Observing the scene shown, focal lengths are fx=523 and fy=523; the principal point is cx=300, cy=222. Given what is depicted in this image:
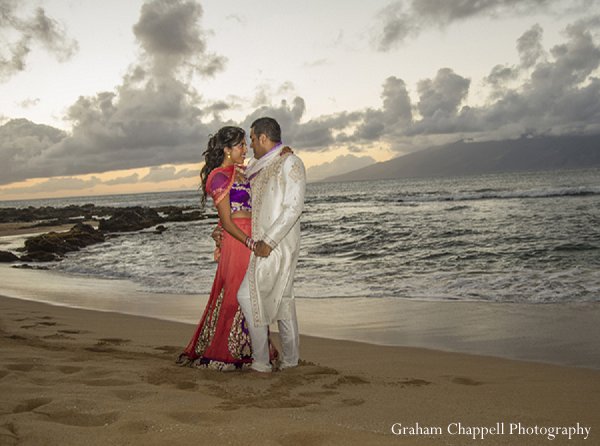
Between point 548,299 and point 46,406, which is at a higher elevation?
point 46,406

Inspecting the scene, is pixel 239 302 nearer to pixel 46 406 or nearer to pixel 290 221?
pixel 290 221

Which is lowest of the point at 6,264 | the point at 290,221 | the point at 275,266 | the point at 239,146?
the point at 6,264

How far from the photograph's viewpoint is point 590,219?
21500 mm

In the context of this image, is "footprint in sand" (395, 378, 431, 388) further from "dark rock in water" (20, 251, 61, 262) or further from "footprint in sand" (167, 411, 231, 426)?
"dark rock in water" (20, 251, 61, 262)

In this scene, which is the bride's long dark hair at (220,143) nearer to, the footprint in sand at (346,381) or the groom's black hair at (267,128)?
the groom's black hair at (267,128)

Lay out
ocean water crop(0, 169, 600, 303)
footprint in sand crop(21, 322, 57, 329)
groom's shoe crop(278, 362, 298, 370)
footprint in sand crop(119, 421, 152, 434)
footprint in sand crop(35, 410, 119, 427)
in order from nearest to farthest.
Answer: footprint in sand crop(119, 421, 152, 434) < footprint in sand crop(35, 410, 119, 427) < groom's shoe crop(278, 362, 298, 370) < footprint in sand crop(21, 322, 57, 329) < ocean water crop(0, 169, 600, 303)

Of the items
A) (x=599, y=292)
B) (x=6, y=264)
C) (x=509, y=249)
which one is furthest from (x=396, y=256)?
(x=6, y=264)

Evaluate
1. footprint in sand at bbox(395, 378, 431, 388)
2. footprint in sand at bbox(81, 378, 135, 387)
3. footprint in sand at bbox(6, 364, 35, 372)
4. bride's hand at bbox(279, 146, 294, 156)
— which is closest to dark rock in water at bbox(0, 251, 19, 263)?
footprint in sand at bbox(6, 364, 35, 372)

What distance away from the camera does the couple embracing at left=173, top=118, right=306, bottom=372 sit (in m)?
4.46

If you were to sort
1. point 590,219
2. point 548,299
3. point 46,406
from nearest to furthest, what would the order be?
point 46,406
point 548,299
point 590,219

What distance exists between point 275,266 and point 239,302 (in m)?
0.45

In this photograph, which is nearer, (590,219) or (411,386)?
(411,386)

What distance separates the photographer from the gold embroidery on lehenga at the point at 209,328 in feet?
15.7

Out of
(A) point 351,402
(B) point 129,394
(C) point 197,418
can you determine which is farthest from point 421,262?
(C) point 197,418
